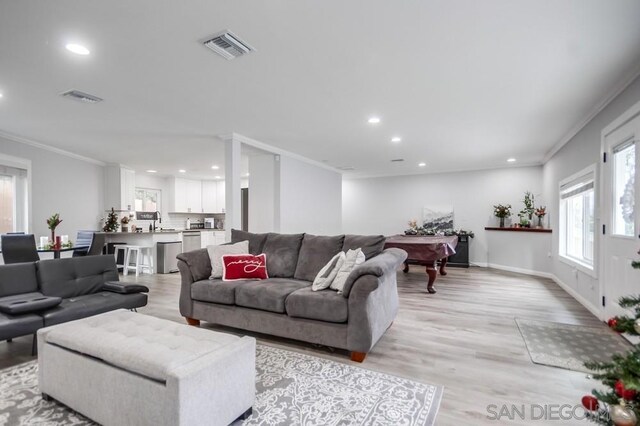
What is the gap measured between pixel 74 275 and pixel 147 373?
2296mm

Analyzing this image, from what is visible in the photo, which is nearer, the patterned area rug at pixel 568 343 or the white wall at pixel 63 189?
the patterned area rug at pixel 568 343

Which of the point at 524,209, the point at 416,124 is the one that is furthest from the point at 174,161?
the point at 524,209

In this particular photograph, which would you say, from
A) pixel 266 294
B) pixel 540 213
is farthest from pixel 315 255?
pixel 540 213

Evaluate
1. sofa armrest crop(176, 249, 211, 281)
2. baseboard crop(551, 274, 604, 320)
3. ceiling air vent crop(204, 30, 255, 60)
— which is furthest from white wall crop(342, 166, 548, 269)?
ceiling air vent crop(204, 30, 255, 60)

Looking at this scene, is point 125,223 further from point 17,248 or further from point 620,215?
point 620,215

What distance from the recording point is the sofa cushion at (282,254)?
362 centimetres

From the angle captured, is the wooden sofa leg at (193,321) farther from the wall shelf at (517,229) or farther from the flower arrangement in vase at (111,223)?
the wall shelf at (517,229)

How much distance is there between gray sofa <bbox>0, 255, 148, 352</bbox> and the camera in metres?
2.42

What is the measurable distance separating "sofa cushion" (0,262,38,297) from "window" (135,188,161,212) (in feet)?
19.0

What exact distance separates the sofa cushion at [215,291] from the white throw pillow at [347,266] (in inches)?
38.5

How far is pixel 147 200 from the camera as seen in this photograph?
8.71m

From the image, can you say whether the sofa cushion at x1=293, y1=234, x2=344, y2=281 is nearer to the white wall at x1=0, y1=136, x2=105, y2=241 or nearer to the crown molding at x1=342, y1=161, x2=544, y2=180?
the white wall at x1=0, y1=136, x2=105, y2=241

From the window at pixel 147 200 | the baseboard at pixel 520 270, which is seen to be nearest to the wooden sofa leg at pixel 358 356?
the baseboard at pixel 520 270

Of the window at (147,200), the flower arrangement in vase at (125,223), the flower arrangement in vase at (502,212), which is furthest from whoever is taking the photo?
the window at (147,200)
